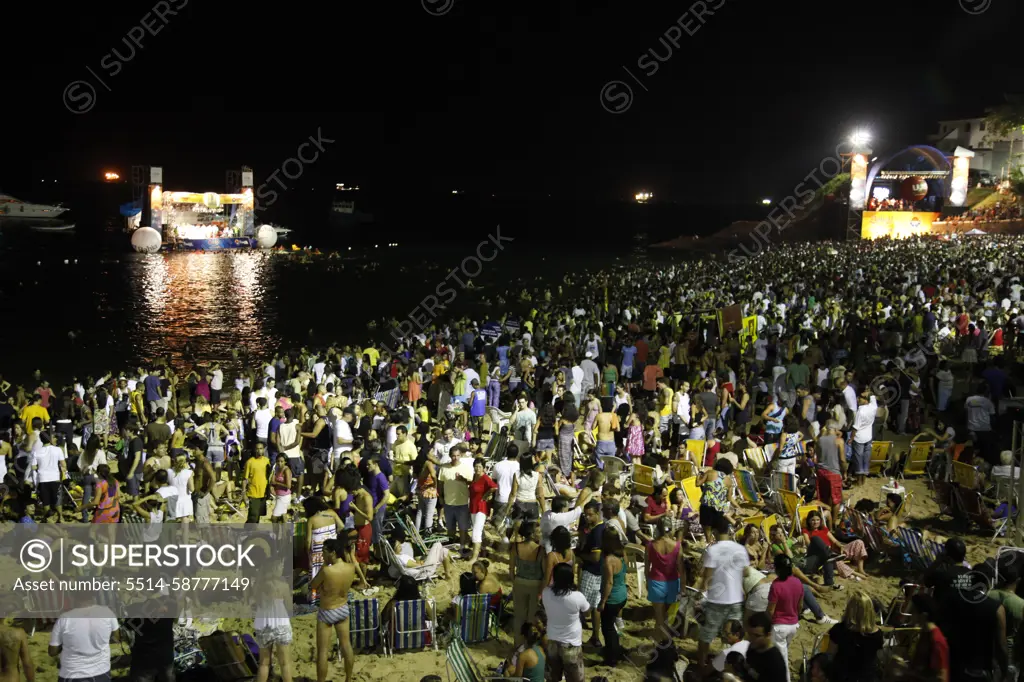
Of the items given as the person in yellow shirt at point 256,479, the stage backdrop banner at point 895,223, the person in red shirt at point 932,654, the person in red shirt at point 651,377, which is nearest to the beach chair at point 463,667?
the person in red shirt at point 932,654

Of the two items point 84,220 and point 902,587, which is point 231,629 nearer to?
point 902,587

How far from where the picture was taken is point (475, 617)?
7.12 meters

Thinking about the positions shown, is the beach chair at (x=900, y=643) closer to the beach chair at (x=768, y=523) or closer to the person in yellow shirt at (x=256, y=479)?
the beach chair at (x=768, y=523)

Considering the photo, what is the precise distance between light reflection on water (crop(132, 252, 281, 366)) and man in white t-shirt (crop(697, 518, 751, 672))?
23.9 meters

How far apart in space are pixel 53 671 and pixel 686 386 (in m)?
8.79

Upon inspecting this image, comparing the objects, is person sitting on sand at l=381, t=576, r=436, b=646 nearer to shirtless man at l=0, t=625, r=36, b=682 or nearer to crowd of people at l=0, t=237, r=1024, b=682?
crowd of people at l=0, t=237, r=1024, b=682

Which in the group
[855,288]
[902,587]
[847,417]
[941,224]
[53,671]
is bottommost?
[53,671]

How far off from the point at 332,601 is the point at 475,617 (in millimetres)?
1376

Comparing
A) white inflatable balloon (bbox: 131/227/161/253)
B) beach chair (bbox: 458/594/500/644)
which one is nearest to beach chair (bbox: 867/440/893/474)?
beach chair (bbox: 458/594/500/644)

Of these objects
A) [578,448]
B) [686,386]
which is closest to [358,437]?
[578,448]

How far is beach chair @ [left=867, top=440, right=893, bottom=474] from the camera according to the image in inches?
435

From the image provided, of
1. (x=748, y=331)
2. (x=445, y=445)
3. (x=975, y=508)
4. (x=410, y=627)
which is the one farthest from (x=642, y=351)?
(x=410, y=627)

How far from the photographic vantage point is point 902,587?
680 centimetres

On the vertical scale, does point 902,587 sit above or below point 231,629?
above
